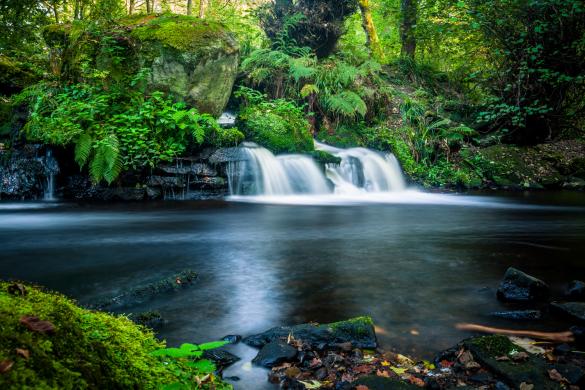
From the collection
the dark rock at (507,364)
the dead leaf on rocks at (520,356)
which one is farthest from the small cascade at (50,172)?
the dead leaf on rocks at (520,356)

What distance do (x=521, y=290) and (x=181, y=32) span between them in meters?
10.6

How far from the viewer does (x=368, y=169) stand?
13.4 meters

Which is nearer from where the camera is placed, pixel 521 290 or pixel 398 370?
pixel 398 370

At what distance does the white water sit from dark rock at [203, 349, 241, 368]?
28.5 ft

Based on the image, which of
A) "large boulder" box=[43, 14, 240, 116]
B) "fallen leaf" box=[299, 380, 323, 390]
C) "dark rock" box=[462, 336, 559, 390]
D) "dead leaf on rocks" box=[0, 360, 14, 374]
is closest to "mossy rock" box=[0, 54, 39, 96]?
"large boulder" box=[43, 14, 240, 116]

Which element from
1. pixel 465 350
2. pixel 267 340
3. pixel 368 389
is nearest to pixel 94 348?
pixel 368 389

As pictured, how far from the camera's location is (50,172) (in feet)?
34.3

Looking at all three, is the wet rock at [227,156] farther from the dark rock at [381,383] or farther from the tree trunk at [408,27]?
the tree trunk at [408,27]

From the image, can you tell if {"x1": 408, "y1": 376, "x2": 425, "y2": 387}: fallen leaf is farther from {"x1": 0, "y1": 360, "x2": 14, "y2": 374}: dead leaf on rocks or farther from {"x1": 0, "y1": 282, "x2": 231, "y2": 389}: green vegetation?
{"x1": 0, "y1": 360, "x2": 14, "y2": 374}: dead leaf on rocks

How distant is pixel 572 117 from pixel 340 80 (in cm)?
816

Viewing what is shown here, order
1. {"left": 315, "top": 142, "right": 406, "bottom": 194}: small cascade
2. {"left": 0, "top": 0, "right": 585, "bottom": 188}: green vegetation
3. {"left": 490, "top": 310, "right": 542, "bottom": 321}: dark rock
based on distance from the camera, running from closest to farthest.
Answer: {"left": 490, "top": 310, "right": 542, "bottom": 321}: dark rock, {"left": 0, "top": 0, "right": 585, "bottom": 188}: green vegetation, {"left": 315, "top": 142, "right": 406, "bottom": 194}: small cascade

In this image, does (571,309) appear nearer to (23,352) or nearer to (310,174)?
(23,352)

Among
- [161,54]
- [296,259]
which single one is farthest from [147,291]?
[161,54]

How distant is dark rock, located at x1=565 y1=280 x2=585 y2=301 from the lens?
3.86 meters
